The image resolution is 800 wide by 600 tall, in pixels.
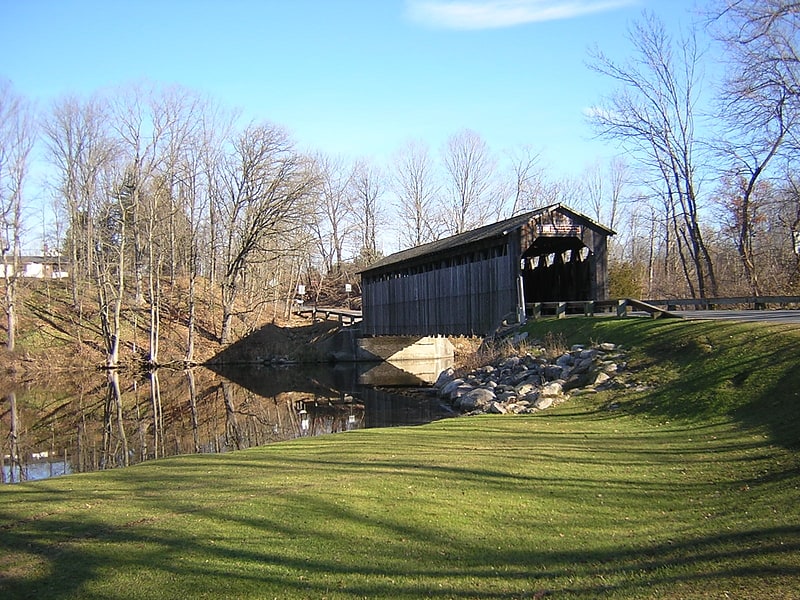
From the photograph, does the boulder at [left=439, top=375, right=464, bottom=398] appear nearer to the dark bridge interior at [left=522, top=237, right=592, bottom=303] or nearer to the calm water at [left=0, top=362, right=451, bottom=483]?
the calm water at [left=0, top=362, right=451, bottom=483]

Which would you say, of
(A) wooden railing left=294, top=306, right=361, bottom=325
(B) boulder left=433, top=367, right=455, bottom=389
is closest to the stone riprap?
(B) boulder left=433, top=367, right=455, bottom=389

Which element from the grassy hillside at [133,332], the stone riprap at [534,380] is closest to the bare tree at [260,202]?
the grassy hillside at [133,332]

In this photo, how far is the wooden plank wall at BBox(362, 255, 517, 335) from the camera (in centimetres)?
2297

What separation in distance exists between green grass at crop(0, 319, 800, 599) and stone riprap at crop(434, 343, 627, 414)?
2917 mm

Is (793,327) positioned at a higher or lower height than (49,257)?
lower

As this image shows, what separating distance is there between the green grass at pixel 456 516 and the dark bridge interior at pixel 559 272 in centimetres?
1402

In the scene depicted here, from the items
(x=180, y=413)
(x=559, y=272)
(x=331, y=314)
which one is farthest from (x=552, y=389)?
(x=331, y=314)

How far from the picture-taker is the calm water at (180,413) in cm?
1484

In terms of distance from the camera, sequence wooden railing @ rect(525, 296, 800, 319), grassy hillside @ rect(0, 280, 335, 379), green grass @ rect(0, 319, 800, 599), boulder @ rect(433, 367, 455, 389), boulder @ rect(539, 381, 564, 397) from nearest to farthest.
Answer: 1. green grass @ rect(0, 319, 800, 599)
2. boulder @ rect(539, 381, 564, 397)
3. wooden railing @ rect(525, 296, 800, 319)
4. boulder @ rect(433, 367, 455, 389)
5. grassy hillside @ rect(0, 280, 335, 379)

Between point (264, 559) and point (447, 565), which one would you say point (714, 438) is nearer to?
point (447, 565)

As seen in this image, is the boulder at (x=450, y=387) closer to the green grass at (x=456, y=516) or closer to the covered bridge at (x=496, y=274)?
the covered bridge at (x=496, y=274)

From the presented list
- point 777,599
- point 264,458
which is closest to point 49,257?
point 264,458

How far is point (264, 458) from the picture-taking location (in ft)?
31.9

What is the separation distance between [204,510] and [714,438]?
22.3 ft
